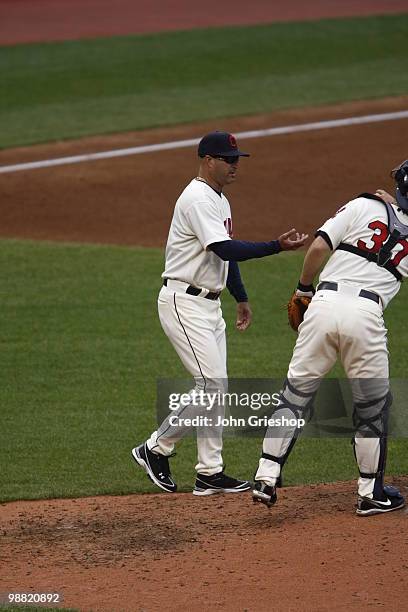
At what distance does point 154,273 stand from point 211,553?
611cm

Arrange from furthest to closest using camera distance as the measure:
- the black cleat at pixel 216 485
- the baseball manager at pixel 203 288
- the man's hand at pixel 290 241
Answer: the black cleat at pixel 216 485
the baseball manager at pixel 203 288
the man's hand at pixel 290 241

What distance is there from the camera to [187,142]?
15.7 meters

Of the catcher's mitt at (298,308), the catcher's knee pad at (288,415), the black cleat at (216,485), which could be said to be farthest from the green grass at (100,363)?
the catcher's mitt at (298,308)

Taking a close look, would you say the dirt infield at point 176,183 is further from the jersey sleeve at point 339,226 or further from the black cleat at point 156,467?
the jersey sleeve at point 339,226

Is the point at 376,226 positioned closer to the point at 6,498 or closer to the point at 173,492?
the point at 173,492

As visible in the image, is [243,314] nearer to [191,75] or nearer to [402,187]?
[402,187]

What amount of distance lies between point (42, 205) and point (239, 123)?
437 centimetres

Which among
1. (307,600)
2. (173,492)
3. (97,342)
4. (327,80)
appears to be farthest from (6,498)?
(327,80)

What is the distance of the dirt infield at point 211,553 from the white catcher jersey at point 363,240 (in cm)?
125

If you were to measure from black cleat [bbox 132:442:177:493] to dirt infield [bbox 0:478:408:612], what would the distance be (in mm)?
81

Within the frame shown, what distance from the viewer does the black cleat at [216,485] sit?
6.38 m

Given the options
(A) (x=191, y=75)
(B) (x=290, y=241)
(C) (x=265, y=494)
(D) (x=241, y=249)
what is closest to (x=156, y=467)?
(C) (x=265, y=494)

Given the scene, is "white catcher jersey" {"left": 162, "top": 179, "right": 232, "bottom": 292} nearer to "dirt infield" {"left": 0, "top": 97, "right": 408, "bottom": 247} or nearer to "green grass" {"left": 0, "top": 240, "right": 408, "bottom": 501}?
"green grass" {"left": 0, "top": 240, "right": 408, "bottom": 501}

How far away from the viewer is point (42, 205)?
43.9 ft
